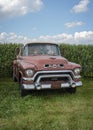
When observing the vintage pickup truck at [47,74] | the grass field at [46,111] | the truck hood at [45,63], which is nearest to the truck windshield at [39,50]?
the vintage pickup truck at [47,74]

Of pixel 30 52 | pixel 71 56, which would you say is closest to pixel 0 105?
pixel 30 52

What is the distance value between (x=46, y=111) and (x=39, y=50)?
365cm

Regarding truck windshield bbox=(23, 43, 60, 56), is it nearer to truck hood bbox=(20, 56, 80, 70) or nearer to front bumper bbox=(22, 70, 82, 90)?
truck hood bbox=(20, 56, 80, 70)

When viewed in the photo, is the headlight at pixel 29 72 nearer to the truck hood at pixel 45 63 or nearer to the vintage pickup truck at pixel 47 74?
the vintage pickup truck at pixel 47 74

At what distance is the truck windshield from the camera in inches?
427

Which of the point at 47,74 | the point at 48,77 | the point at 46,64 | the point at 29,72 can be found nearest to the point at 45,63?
the point at 46,64

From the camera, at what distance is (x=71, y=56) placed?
54.4ft

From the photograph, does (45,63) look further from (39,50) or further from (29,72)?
(39,50)

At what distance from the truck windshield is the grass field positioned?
5.02ft

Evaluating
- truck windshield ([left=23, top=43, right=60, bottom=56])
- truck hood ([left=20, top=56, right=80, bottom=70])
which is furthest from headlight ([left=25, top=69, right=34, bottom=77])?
truck windshield ([left=23, top=43, right=60, bottom=56])

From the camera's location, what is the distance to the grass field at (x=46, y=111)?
641cm

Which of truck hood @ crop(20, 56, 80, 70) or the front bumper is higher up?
truck hood @ crop(20, 56, 80, 70)

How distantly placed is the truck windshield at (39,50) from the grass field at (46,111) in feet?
5.02

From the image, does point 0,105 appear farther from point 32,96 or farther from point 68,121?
point 68,121
